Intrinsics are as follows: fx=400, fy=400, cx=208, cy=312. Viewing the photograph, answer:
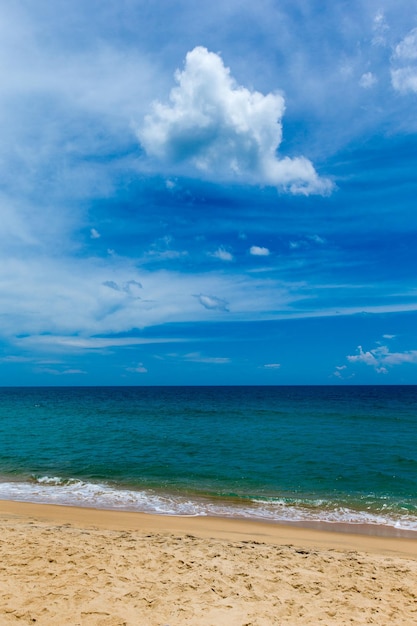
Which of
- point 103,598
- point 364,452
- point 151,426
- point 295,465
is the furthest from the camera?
point 151,426

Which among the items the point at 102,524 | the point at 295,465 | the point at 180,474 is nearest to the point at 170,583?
the point at 102,524

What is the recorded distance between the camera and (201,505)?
1210 centimetres

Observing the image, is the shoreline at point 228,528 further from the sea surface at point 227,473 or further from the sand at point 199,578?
the sea surface at point 227,473

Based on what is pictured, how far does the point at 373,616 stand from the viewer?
5633 mm

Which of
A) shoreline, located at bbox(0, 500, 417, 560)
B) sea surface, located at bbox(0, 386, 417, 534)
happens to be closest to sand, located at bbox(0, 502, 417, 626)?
shoreline, located at bbox(0, 500, 417, 560)

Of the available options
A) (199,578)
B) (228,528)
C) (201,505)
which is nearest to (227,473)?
(201,505)

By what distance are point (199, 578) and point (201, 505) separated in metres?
5.66

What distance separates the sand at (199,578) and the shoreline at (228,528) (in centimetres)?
7

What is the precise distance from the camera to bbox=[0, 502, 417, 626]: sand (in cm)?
558

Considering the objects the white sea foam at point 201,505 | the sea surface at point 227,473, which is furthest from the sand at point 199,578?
the sea surface at point 227,473

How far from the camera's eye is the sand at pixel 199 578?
5.58 metres

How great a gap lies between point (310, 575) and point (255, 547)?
1.70 metres

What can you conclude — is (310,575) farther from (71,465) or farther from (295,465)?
A: (71,465)

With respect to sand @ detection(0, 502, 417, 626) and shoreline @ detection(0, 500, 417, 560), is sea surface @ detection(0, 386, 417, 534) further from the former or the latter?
sand @ detection(0, 502, 417, 626)
